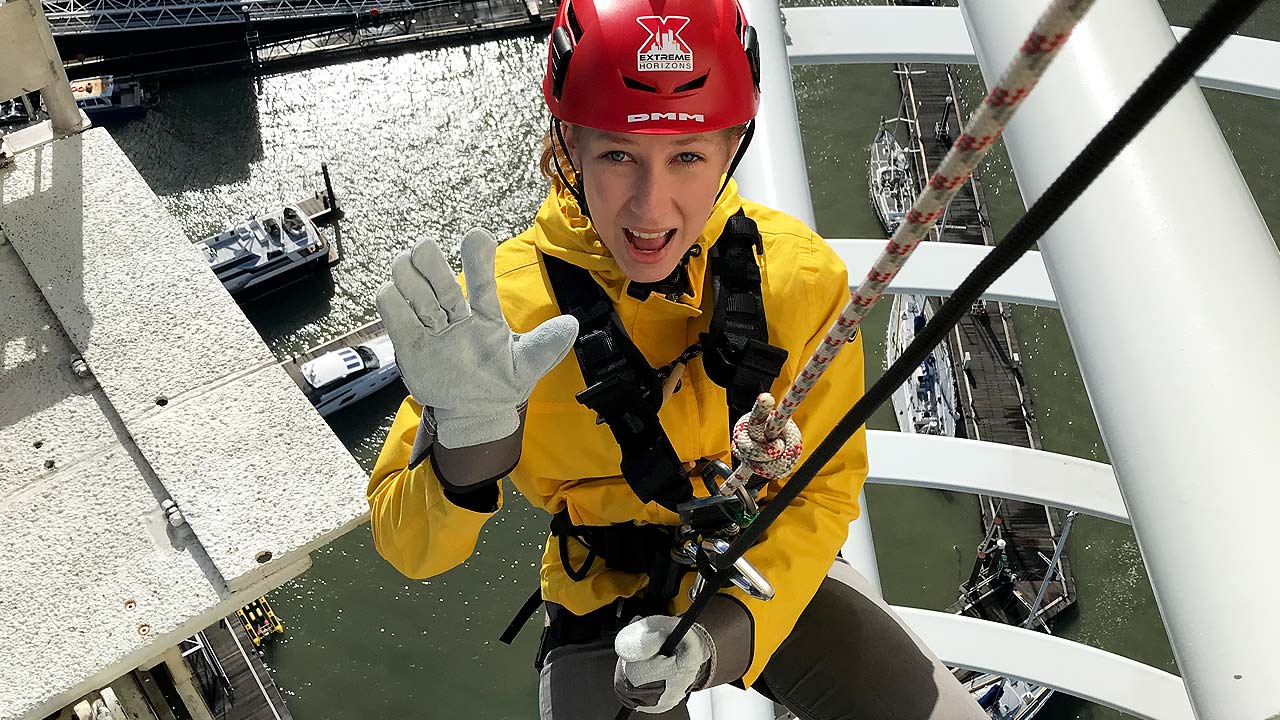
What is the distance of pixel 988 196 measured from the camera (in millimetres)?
21609

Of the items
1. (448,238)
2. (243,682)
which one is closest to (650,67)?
(243,682)

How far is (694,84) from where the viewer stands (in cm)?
293

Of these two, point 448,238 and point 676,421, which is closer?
point 676,421

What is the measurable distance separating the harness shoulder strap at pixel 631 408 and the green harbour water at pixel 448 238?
556 inches

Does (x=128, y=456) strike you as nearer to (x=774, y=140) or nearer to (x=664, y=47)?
(x=774, y=140)

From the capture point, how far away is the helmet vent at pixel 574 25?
118 inches

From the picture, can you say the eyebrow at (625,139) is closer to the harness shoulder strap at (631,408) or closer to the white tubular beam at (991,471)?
the harness shoulder strap at (631,408)

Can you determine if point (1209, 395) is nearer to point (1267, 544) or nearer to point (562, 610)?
point (1267, 544)

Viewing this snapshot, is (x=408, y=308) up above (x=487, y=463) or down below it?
→ above

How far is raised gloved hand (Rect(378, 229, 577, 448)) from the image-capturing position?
2582 mm

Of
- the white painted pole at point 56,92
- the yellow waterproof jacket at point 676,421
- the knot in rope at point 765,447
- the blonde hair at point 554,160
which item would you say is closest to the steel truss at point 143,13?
the white painted pole at point 56,92

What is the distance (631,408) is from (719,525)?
404mm

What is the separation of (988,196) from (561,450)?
19.7 metres

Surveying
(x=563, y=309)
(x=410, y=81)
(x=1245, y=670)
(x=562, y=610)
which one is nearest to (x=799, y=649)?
(x=562, y=610)
